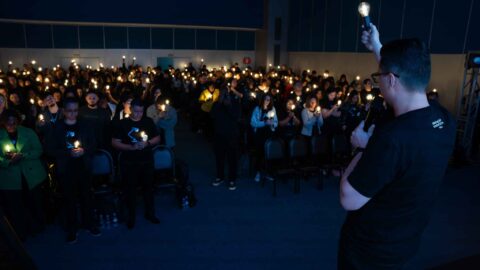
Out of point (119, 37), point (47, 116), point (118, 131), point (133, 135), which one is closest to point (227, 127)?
point (133, 135)

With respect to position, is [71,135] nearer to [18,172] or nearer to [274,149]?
[18,172]

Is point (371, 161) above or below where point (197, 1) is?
below

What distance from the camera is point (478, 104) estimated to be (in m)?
8.95

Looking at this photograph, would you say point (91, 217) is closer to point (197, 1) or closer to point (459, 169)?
point (459, 169)

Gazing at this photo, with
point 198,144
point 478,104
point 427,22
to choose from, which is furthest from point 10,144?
point 427,22

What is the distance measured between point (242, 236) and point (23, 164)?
324 centimetres

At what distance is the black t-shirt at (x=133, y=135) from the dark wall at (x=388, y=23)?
10.6m

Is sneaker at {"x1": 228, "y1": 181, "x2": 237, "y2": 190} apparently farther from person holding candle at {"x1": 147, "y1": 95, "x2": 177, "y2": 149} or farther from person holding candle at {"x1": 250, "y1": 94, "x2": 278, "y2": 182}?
person holding candle at {"x1": 147, "y1": 95, "x2": 177, "y2": 149}

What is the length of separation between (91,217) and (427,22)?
12.6 metres

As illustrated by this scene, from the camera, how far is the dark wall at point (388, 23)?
11.4 metres

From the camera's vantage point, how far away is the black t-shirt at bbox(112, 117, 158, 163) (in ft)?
17.7

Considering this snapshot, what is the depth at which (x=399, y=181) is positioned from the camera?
1721 millimetres

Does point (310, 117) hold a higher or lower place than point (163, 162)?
higher

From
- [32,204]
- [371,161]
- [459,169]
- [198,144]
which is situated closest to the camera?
[371,161]
